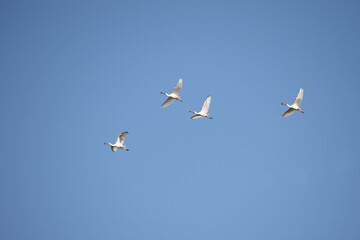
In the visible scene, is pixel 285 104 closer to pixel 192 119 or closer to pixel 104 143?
pixel 192 119

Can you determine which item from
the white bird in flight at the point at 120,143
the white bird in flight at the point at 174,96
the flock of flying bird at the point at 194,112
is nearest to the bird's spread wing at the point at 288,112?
the flock of flying bird at the point at 194,112

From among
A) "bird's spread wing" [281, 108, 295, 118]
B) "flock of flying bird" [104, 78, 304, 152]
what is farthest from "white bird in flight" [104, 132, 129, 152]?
"bird's spread wing" [281, 108, 295, 118]

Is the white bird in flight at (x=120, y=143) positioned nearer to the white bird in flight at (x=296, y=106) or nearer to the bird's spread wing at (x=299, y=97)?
the white bird in flight at (x=296, y=106)

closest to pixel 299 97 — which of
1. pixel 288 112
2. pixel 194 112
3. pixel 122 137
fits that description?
pixel 288 112

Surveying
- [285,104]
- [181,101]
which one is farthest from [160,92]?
[285,104]

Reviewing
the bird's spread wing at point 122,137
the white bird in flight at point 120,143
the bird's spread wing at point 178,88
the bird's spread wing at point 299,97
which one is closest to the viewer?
the bird's spread wing at point 178,88

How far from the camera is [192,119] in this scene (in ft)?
226

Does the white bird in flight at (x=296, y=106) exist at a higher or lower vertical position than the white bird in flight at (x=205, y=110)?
higher

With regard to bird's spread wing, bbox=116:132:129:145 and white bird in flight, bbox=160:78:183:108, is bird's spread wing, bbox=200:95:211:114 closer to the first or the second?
white bird in flight, bbox=160:78:183:108

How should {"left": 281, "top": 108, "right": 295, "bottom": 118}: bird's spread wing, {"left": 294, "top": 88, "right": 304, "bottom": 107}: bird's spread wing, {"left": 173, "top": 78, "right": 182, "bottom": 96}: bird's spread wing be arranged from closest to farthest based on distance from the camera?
{"left": 173, "top": 78, "right": 182, "bottom": 96}: bird's spread wing → {"left": 294, "top": 88, "right": 304, "bottom": 107}: bird's spread wing → {"left": 281, "top": 108, "right": 295, "bottom": 118}: bird's spread wing

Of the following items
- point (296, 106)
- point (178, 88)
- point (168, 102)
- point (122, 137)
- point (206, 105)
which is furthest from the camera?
point (168, 102)

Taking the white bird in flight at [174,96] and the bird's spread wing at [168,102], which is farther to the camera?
Result: the bird's spread wing at [168,102]

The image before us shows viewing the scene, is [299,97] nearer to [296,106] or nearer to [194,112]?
[296,106]

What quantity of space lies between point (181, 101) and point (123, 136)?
763 cm
